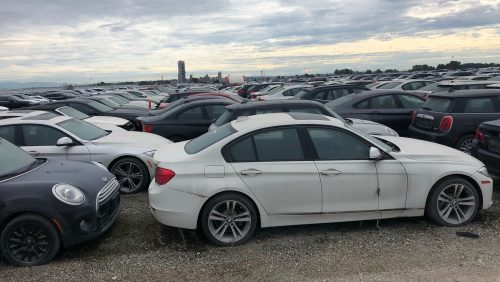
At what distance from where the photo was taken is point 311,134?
17.0 feet

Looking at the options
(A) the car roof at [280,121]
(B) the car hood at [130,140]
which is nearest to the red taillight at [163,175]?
(A) the car roof at [280,121]

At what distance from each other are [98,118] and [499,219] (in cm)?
1058

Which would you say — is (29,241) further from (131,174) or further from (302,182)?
(302,182)

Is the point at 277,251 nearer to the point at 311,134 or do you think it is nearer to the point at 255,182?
the point at 255,182

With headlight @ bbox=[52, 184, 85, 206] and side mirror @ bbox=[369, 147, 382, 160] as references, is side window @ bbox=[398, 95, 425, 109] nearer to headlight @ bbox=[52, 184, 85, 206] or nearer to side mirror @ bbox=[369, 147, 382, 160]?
side mirror @ bbox=[369, 147, 382, 160]

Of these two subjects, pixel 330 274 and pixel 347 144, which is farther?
pixel 347 144

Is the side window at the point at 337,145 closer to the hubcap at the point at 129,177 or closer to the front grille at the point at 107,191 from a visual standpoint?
the front grille at the point at 107,191

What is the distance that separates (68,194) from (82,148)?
113 inches

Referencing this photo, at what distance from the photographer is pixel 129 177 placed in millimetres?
7461

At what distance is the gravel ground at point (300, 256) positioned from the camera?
423 cm

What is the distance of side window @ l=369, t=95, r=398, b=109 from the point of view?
11.0m

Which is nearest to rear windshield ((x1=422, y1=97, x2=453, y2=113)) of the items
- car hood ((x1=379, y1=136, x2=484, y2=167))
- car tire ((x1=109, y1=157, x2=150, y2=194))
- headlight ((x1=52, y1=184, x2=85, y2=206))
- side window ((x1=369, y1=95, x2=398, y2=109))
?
side window ((x1=369, y1=95, x2=398, y2=109))

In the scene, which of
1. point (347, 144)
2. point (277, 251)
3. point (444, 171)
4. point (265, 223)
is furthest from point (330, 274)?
point (444, 171)

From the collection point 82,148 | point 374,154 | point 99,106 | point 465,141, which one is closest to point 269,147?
point 374,154
